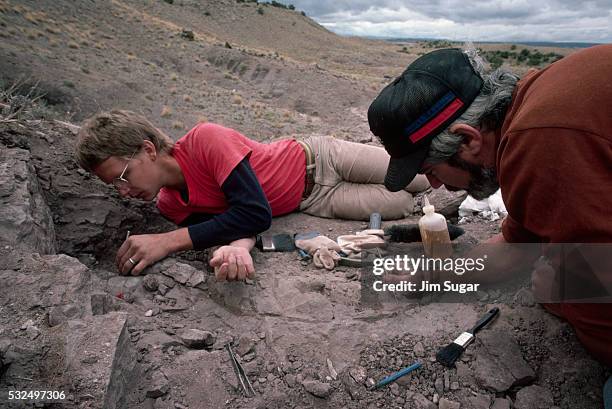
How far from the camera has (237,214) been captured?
2740mm

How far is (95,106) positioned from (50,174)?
27.7 feet

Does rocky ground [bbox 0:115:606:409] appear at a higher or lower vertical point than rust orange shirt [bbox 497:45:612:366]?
lower

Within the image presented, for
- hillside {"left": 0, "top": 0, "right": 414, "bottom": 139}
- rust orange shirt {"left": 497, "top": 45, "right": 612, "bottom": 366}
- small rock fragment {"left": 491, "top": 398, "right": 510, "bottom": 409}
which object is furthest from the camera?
hillside {"left": 0, "top": 0, "right": 414, "bottom": 139}

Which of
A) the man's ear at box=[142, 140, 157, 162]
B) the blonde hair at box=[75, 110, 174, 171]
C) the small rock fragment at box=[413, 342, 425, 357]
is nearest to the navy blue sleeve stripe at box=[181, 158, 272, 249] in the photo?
the man's ear at box=[142, 140, 157, 162]

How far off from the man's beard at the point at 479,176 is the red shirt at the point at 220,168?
1.41 meters

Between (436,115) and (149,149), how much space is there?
1.86 m

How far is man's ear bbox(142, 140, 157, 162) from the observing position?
2.75 metres

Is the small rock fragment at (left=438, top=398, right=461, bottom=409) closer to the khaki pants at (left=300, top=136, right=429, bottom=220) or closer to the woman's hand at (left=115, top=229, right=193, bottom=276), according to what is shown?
the woman's hand at (left=115, top=229, right=193, bottom=276)

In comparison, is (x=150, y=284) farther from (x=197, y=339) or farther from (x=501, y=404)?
(x=501, y=404)

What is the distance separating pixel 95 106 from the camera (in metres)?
10.6

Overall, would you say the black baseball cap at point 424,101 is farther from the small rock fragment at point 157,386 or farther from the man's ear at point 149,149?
the man's ear at point 149,149

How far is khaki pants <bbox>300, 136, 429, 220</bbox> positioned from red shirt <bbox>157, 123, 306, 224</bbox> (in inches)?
6.5

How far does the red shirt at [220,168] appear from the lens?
9.22ft

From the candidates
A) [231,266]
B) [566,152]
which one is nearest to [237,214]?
[231,266]
